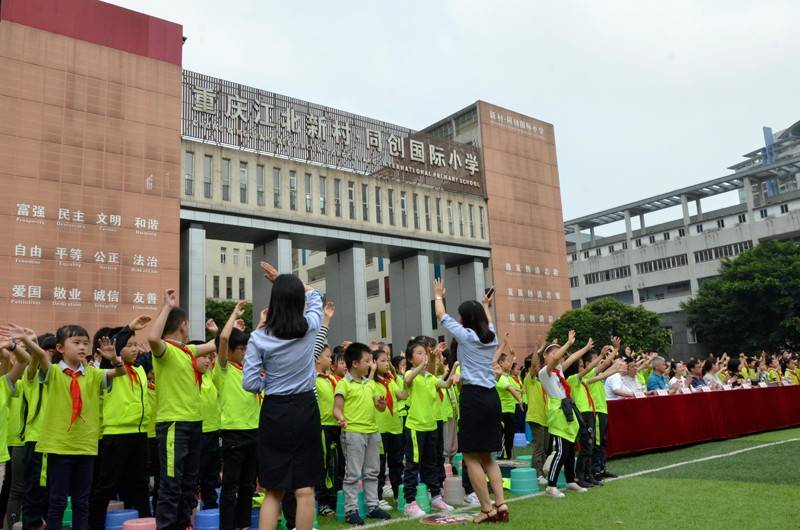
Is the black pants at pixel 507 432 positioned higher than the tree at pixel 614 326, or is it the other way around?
the tree at pixel 614 326

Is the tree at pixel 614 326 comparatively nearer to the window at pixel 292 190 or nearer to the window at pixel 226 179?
the window at pixel 292 190

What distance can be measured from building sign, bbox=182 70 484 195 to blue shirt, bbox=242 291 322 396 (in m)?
24.3

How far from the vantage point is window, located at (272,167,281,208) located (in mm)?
28231

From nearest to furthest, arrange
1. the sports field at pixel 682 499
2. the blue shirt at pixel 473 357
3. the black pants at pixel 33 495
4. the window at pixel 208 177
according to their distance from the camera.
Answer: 1. the black pants at pixel 33 495
2. the sports field at pixel 682 499
3. the blue shirt at pixel 473 357
4. the window at pixel 208 177

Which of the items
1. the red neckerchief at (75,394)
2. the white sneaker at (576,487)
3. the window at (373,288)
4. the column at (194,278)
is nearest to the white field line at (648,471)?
the white sneaker at (576,487)

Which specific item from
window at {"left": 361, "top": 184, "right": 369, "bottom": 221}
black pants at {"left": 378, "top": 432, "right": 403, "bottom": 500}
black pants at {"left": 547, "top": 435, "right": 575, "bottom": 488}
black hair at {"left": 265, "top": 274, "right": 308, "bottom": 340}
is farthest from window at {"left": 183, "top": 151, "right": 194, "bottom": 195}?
black hair at {"left": 265, "top": 274, "right": 308, "bottom": 340}

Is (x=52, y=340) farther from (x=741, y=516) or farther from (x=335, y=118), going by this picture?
(x=335, y=118)

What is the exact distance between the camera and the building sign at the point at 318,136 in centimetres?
2641

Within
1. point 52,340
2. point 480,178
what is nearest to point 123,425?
point 52,340

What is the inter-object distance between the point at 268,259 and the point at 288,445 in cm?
2609

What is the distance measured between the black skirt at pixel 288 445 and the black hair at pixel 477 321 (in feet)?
6.35

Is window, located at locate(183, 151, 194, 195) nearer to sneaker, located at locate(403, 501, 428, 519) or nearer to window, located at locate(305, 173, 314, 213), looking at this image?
window, located at locate(305, 173, 314, 213)

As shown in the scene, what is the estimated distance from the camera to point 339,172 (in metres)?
30.4

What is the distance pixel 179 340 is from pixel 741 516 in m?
4.47
